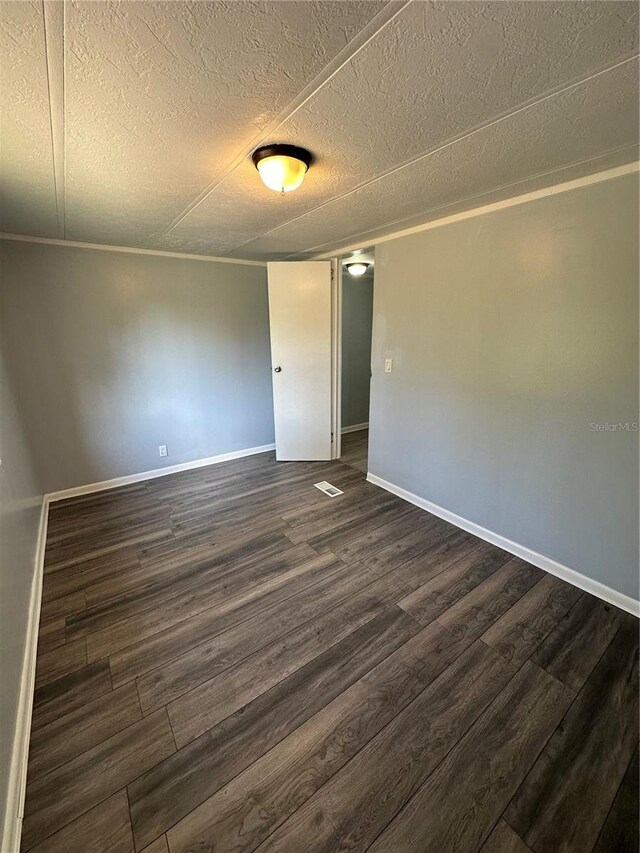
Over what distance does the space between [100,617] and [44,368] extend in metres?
2.16

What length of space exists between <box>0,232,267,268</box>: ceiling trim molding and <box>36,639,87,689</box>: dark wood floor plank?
9.51ft

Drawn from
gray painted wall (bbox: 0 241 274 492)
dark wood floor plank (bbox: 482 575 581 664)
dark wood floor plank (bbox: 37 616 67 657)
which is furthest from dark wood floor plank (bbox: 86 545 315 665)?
gray painted wall (bbox: 0 241 274 492)

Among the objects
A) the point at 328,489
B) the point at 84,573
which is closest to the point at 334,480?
the point at 328,489

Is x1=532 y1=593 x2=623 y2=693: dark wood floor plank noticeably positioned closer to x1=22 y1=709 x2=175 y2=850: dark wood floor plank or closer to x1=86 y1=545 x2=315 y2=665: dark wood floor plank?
x1=86 y1=545 x2=315 y2=665: dark wood floor plank

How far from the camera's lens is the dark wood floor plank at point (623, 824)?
984 mm

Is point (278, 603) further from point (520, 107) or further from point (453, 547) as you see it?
point (520, 107)

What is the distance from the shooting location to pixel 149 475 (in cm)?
343

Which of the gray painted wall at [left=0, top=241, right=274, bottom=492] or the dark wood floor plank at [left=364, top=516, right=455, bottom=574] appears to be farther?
the gray painted wall at [left=0, top=241, right=274, bottom=492]

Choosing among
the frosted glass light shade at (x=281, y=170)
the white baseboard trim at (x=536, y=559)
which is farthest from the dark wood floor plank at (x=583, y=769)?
the frosted glass light shade at (x=281, y=170)

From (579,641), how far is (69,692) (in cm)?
235

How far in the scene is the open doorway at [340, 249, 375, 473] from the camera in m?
4.45

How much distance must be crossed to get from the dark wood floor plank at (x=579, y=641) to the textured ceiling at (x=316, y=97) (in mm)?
2212

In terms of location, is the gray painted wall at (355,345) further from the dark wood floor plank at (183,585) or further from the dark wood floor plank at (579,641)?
the dark wood floor plank at (579,641)

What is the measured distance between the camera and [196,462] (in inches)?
146
